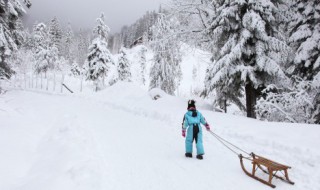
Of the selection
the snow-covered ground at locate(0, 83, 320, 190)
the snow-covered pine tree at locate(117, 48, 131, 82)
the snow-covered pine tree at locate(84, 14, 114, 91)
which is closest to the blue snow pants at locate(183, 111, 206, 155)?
the snow-covered ground at locate(0, 83, 320, 190)

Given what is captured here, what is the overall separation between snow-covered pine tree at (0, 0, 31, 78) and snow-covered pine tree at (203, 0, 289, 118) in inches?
616

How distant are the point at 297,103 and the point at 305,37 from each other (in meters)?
3.40

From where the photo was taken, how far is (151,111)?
15977 mm

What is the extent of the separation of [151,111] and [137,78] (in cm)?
5976

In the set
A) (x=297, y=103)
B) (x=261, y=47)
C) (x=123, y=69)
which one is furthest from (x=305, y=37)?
(x=123, y=69)

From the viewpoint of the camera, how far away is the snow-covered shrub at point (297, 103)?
400 inches

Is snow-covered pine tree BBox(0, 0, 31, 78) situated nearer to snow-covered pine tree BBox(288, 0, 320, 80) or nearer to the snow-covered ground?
the snow-covered ground

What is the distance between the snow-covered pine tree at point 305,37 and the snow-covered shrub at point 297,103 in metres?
0.81

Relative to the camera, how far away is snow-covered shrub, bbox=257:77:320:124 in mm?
10148

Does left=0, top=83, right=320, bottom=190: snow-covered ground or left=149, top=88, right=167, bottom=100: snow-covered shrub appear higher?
left=149, top=88, right=167, bottom=100: snow-covered shrub

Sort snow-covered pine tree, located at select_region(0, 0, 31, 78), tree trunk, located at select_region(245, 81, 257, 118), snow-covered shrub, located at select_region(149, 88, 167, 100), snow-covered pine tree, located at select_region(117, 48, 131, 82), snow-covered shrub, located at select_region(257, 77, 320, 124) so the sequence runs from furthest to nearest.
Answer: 1. snow-covered pine tree, located at select_region(117, 48, 131, 82)
2. snow-covered shrub, located at select_region(149, 88, 167, 100)
3. snow-covered pine tree, located at select_region(0, 0, 31, 78)
4. tree trunk, located at select_region(245, 81, 257, 118)
5. snow-covered shrub, located at select_region(257, 77, 320, 124)

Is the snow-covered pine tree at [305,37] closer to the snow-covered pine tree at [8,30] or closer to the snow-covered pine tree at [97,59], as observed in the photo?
the snow-covered pine tree at [8,30]

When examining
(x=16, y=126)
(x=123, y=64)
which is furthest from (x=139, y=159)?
(x=123, y=64)

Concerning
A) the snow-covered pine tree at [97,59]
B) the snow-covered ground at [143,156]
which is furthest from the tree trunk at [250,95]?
the snow-covered pine tree at [97,59]
